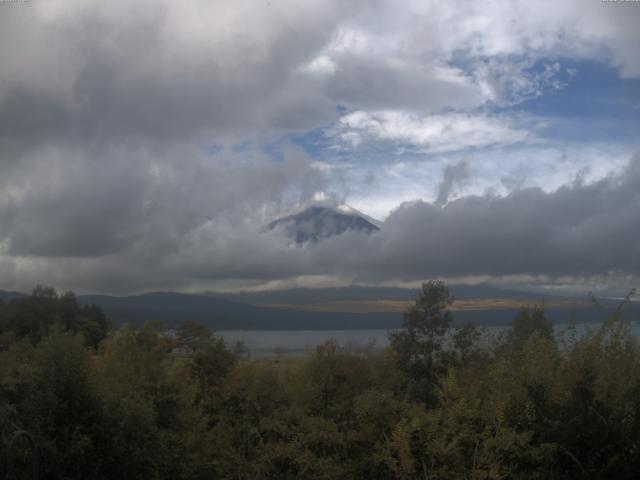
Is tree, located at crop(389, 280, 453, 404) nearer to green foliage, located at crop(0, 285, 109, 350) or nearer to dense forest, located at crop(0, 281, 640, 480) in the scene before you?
dense forest, located at crop(0, 281, 640, 480)

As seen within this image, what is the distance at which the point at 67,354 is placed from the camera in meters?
12.9

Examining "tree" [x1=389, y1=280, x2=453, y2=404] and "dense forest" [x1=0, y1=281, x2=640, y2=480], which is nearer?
"dense forest" [x1=0, y1=281, x2=640, y2=480]

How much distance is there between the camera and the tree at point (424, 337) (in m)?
32.5

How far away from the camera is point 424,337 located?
113 feet

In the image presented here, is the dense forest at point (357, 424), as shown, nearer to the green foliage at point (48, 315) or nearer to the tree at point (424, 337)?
the tree at point (424, 337)

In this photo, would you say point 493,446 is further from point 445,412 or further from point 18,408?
point 18,408

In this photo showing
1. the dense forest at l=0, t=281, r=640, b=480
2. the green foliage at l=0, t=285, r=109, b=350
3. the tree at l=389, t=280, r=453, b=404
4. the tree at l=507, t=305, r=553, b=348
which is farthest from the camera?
the green foliage at l=0, t=285, r=109, b=350

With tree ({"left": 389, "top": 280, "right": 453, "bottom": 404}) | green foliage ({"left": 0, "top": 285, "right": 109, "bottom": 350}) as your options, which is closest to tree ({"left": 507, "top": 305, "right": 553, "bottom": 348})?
tree ({"left": 389, "top": 280, "right": 453, "bottom": 404})

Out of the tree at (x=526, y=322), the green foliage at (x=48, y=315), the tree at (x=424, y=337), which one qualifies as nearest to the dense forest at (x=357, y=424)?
the tree at (x=526, y=322)

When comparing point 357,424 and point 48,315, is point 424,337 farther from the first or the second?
point 48,315

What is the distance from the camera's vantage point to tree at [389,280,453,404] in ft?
107

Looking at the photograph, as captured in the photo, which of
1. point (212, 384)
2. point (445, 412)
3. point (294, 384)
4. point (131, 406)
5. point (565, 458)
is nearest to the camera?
point (565, 458)

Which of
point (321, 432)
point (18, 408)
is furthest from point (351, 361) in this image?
point (18, 408)

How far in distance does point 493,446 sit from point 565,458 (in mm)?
1329
